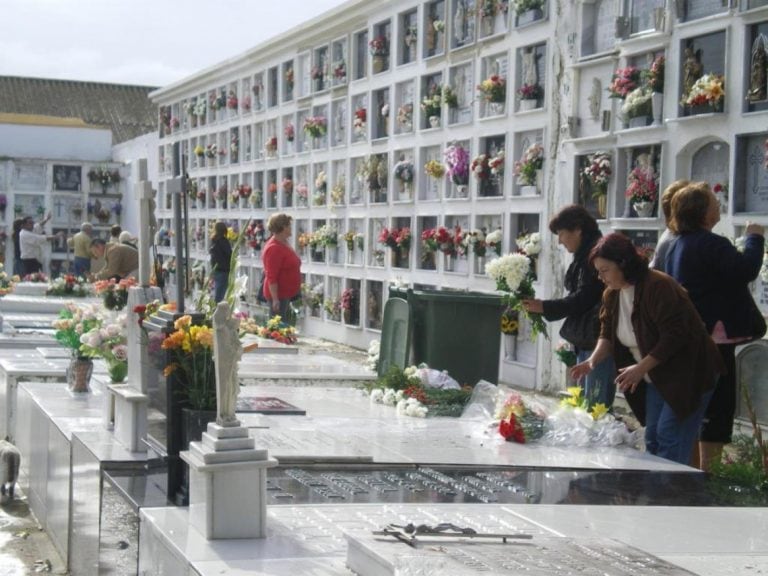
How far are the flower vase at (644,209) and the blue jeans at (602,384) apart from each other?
3083mm

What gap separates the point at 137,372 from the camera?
4.46m

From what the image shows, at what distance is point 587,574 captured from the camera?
8.45 feet

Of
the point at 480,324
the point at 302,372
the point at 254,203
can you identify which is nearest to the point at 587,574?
the point at 480,324

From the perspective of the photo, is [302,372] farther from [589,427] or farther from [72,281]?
[72,281]

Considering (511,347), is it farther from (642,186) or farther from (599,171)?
(642,186)

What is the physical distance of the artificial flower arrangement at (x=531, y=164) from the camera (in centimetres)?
969

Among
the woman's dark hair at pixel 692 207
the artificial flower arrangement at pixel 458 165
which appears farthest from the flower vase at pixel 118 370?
the artificial flower arrangement at pixel 458 165

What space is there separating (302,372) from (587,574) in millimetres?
4704

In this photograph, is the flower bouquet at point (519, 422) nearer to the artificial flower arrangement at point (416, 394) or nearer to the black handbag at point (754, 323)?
the artificial flower arrangement at point (416, 394)

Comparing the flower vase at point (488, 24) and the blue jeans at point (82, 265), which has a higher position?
the flower vase at point (488, 24)

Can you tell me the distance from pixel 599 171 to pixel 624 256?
4268 mm

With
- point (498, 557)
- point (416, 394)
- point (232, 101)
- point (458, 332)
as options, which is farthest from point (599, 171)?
point (232, 101)

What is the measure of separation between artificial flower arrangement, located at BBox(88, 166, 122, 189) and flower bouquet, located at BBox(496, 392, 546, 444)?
18438mm

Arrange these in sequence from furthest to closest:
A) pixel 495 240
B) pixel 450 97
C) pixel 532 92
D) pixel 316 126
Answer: pixel 316 126, pixel 450 97, pixel 495 240, pixel 532 92
